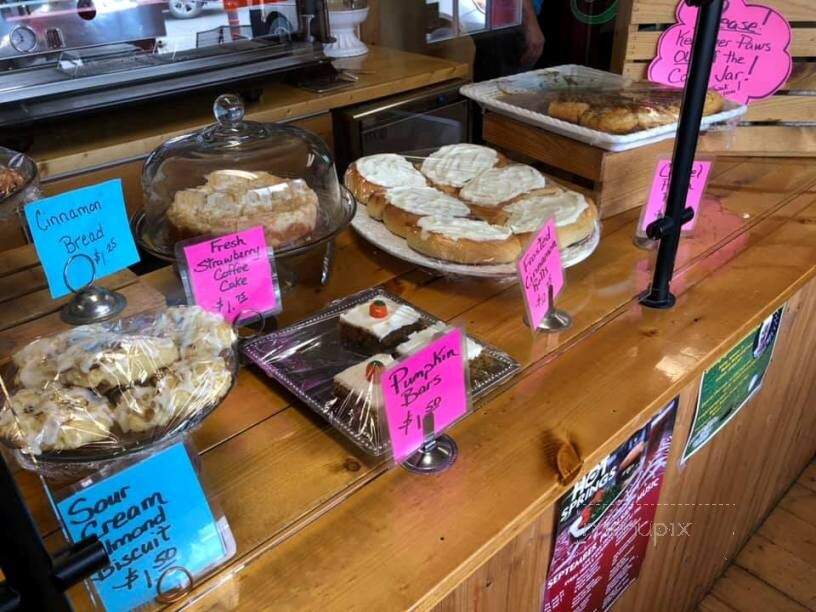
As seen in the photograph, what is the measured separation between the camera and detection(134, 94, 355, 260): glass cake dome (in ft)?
3.64

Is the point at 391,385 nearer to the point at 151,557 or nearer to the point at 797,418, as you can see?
the point at 151,557

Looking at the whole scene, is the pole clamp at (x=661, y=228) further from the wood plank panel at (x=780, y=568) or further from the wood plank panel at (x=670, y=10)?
the wood plank panel at (x=780, y=568)

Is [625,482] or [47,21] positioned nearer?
[625,482]

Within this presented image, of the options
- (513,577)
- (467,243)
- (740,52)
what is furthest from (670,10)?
(513,577)

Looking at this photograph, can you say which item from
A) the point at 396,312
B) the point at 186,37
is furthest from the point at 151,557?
the point at 186,37

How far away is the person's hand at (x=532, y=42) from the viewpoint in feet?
7.31

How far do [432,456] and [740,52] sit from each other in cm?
123

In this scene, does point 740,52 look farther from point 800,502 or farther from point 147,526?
point 147,526

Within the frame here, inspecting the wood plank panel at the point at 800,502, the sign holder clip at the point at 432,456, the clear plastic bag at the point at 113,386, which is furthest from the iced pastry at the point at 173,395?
the wood plank panel at the point at 800,502

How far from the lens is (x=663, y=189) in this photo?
123 centimetres

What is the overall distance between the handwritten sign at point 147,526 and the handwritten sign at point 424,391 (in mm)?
196

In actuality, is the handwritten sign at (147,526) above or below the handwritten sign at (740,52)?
below

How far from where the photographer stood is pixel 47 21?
5.81 feet

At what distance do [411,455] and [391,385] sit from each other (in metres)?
0.15
